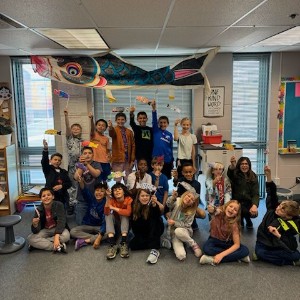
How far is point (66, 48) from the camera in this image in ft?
11.7

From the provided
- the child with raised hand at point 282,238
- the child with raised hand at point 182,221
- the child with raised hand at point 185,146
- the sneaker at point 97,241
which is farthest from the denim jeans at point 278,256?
the sneaker at point 97,241

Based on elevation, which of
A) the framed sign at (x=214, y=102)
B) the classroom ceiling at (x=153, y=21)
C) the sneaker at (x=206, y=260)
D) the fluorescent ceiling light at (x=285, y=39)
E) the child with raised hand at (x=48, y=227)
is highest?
the fluorescent ceiling light at (x=285, y=39)

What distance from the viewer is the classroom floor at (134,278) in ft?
7.75

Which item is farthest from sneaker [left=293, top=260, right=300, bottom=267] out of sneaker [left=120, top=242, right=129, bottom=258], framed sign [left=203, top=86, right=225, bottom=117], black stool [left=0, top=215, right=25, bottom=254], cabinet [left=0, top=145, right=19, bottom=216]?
cabinet [left=0, top=145, right=19, bottom=216]

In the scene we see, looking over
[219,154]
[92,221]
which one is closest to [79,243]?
[92,221]

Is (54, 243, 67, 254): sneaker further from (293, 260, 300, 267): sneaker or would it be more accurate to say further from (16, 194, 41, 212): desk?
(293, 260, 300, 267): sneaker

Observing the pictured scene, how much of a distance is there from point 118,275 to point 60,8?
2122 millimetres

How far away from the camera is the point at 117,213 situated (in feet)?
10.4

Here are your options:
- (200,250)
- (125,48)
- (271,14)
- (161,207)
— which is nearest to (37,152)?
(125,48)

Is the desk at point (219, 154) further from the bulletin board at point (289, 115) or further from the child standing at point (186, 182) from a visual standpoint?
the bulletin board at point (289, 115)

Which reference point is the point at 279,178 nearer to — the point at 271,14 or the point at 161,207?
the point at 161,207

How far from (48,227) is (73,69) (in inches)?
75.1

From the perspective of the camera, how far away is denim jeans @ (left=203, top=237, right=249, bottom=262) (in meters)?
2.79

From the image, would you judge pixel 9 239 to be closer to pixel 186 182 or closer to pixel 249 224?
pixel 186 182
